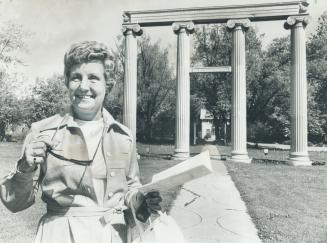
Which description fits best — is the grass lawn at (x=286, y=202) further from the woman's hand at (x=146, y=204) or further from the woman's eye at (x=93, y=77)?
the woman's eye at (x=93, y=77)

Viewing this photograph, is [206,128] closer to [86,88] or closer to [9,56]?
[9,56]

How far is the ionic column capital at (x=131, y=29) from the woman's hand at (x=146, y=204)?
17393 millimetres

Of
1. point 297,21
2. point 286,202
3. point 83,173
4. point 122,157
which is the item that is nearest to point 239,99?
point 297,21

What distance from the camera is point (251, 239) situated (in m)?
5.74

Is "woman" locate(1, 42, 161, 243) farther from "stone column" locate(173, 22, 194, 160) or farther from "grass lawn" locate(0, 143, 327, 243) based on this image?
"stone column" locate(173, 22, 194, 160)

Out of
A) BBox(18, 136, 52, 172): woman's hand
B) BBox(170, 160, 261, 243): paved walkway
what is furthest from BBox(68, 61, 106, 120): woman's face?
BBox(170, 160, 261, 243): paved walkway

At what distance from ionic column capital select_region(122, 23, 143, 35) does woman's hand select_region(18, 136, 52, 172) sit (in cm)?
1748

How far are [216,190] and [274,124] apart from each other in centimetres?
2692

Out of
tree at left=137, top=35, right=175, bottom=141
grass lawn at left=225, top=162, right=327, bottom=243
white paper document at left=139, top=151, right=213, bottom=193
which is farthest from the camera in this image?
tree at left=137, top=35, right=175, bottom=141

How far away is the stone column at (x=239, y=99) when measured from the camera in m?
17.3

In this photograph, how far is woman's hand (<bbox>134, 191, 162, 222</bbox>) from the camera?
1.80m

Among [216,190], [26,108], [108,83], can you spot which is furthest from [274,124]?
[108,83]

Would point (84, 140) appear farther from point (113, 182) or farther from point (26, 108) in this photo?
point (26, 108)

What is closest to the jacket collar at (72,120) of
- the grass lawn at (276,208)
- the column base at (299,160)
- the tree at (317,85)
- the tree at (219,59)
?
the grass lawn at (276,208)
